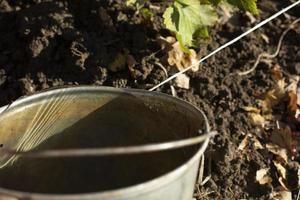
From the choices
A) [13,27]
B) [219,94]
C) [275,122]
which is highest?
[13,27]

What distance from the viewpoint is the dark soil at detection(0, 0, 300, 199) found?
2.68 metres

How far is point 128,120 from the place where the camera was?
2.16 m

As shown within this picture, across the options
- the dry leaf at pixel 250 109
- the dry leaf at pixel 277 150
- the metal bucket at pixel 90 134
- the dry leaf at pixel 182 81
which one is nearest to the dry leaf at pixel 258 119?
the dry leaf at pixel 250 109

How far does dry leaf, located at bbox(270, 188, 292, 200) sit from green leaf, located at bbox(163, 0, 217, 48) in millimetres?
798

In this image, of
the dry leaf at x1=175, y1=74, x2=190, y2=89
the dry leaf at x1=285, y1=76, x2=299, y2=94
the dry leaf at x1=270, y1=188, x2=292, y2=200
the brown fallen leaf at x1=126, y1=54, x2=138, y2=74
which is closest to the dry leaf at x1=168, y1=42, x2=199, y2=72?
the dry leaf at x1=175, y1=74, x2=190, y2=89

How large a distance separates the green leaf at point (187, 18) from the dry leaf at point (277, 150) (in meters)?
0.66

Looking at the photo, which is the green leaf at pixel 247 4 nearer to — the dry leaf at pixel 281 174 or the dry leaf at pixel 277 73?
the dry leaf at pixel 277 73

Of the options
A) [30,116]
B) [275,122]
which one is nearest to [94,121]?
[30,116]

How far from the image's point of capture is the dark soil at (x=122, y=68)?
2.68 meters

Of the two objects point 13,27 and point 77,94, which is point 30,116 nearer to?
point 77,94

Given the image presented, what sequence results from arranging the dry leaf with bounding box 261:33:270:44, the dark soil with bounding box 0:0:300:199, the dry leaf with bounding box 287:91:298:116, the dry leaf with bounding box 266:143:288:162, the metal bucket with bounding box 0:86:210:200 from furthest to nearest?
the dry leaf with bounding box 261:33:270:44, the dry leaf with bounding box 287:91:298:116, the dry leaf with bounding box 266:143:288:162, the dark soil with bounding box 0:0:300:199, the metal bucket with bounding box 0:86:210:200

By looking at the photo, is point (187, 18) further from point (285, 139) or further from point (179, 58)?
point (285, 139)

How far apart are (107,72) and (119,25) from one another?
304 millimetres

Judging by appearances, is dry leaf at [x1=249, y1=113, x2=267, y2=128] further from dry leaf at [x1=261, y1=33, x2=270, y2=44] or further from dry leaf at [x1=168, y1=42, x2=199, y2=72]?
dry leaf at [x1=261, y1=33, x2=270, y2=44]
